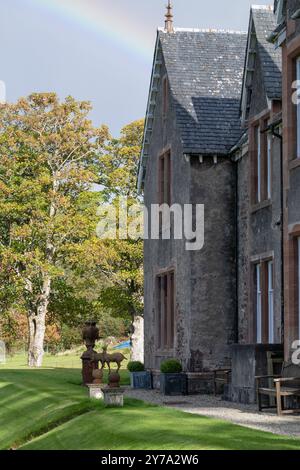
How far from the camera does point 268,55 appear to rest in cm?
2433

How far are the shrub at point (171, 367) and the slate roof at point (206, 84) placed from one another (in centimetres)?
585

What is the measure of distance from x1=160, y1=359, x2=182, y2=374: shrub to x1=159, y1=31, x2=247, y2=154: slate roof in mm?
5848

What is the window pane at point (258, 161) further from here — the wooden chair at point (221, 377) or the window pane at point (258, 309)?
the wooden chair at point (221, 377)

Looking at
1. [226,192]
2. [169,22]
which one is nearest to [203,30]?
[169,22]

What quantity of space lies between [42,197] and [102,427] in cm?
3395

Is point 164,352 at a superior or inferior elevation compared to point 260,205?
inferior

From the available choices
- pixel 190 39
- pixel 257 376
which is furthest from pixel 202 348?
pixel 190 39

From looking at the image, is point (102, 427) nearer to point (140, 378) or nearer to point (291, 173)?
point (291, 173)

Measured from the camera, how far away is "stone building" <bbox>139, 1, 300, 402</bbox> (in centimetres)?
2102

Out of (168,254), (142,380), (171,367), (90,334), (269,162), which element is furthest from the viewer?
(90,334)

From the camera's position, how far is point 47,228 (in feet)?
163

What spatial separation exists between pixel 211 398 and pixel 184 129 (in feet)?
25.9

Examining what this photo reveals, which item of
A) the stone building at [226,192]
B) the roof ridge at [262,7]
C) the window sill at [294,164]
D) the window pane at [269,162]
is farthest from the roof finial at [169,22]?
the window sill at [294,164]

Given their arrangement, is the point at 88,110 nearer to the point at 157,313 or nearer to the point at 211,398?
the point at 157,313
